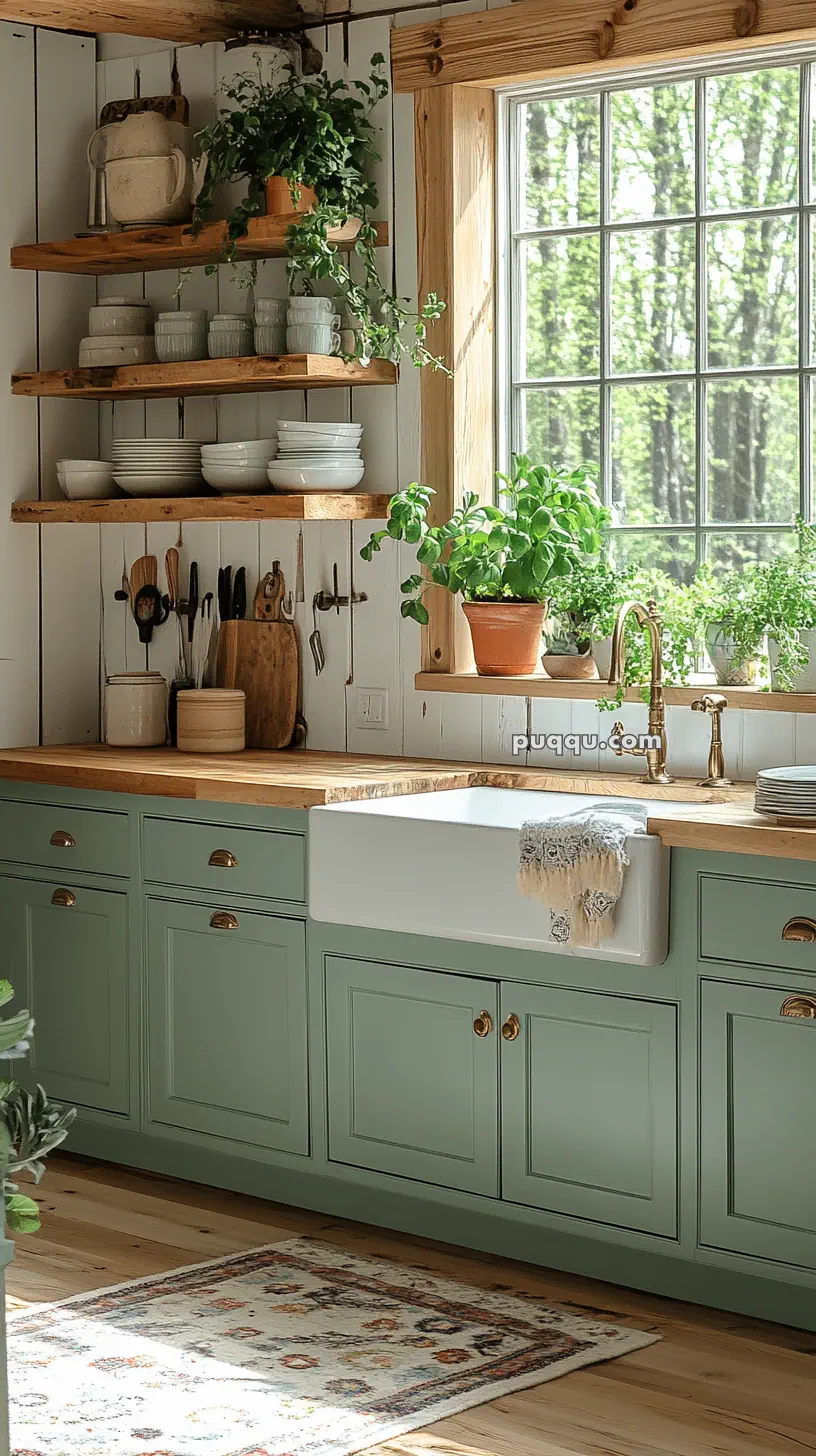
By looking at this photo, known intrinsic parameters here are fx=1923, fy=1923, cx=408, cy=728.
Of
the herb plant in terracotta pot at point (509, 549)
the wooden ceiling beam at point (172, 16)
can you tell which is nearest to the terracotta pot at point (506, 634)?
the herb plant in terracotta pot at point (509, 549)

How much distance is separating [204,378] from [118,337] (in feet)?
1.45

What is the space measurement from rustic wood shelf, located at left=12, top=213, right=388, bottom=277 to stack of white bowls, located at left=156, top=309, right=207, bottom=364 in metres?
0.15

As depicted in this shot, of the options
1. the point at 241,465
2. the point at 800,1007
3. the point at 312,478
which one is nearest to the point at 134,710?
the point at 241,465

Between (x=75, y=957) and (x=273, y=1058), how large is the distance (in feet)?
2.25

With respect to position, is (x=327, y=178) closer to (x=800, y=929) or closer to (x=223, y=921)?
(x=223, y=921)

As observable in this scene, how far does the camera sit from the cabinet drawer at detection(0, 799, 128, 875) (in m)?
4.43

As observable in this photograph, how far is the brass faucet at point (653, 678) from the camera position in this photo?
3.99 metres

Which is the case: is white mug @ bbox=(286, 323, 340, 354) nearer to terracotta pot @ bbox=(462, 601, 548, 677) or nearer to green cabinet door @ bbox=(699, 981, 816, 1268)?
terracotta pot @ bbox=(462, 601, 548, 677)

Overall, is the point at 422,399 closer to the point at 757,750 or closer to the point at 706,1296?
the point at 757,750

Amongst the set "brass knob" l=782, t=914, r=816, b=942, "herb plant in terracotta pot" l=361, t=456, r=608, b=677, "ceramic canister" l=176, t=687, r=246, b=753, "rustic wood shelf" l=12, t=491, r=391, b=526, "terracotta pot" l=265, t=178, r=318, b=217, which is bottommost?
"brass knob" l=782, t=914, r=816, b=942

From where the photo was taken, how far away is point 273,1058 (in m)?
4.11

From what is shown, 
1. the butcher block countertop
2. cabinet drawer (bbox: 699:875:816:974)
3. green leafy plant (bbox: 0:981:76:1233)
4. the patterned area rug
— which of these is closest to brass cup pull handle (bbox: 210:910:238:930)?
the butcher block countertop

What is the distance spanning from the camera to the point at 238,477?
183 inches

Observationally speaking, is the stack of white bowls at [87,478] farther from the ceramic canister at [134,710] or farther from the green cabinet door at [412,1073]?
the green cabinet door at [412,1073]
